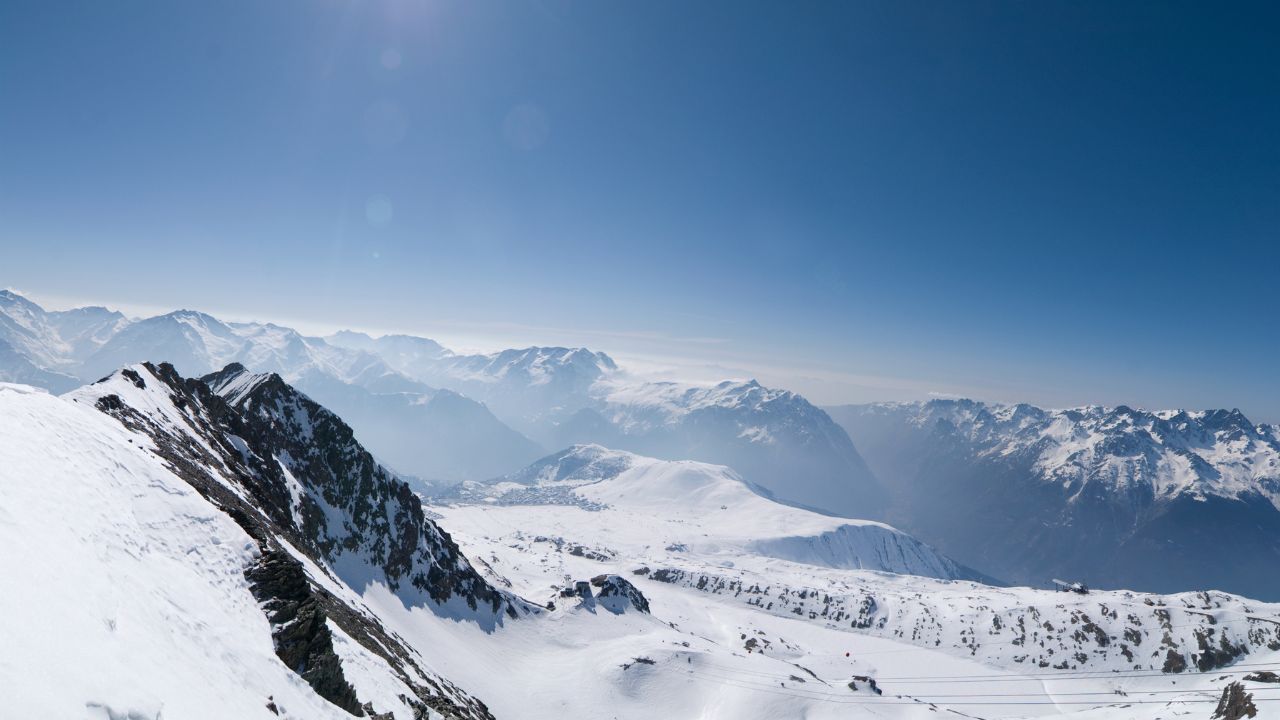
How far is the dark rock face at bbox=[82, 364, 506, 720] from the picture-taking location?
2523 cm

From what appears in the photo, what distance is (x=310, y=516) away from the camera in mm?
71938

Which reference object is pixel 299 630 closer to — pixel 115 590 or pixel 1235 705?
pixel 115 590

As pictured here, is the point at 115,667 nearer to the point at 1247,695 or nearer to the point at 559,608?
the point at 559,608

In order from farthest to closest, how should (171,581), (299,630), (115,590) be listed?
(299,630) < (171,581) < (115,590)

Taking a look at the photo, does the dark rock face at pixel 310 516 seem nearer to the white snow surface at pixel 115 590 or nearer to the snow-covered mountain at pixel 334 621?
the snow-covered mountain at pixel 334 621

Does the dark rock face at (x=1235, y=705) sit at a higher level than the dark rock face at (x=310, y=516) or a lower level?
lower

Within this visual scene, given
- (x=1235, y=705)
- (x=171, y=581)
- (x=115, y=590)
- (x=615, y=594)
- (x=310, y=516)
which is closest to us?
(x=115, y=590)

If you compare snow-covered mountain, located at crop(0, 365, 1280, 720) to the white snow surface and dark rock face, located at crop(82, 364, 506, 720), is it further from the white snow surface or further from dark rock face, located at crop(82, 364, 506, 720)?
dark rock face, located at crop(82, 364, 506, 720)

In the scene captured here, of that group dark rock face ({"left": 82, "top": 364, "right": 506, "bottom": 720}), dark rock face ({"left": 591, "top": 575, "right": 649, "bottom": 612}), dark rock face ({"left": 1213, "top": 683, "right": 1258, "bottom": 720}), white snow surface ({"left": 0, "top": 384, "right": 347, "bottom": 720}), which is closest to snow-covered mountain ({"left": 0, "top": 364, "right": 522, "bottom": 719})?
white snow surface ({"left": 0, "top": 384, "right": 347, "bottom": 720})

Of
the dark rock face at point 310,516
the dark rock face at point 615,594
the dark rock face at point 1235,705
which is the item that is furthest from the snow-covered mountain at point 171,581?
the dark rock face at point 1235,705

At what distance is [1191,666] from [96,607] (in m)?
235

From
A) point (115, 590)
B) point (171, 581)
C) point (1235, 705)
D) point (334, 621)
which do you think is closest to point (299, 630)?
point (171, 581)

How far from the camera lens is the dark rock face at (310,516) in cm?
2523

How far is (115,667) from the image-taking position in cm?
1221
